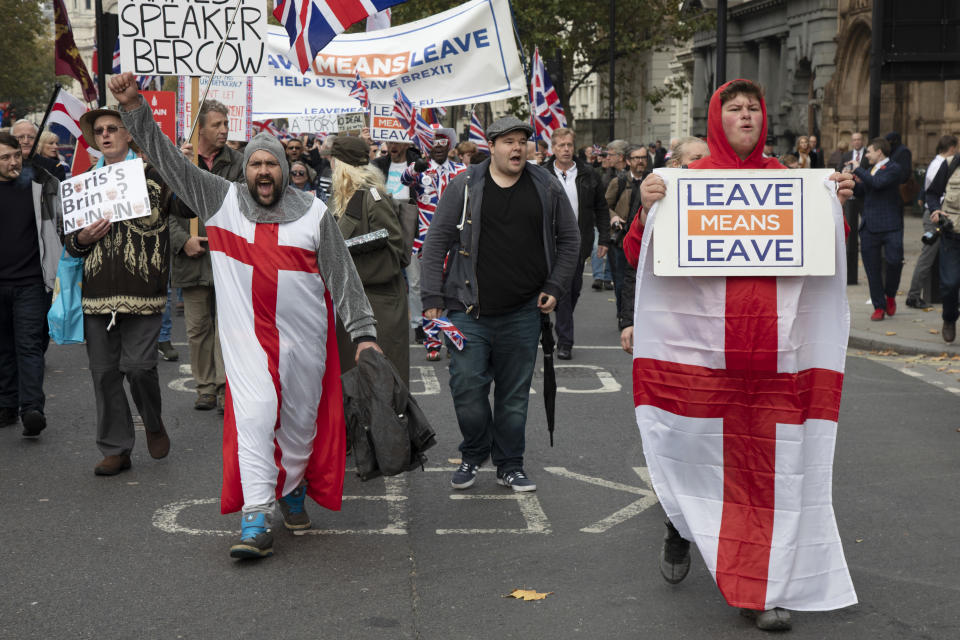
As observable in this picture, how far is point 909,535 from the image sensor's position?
576cm

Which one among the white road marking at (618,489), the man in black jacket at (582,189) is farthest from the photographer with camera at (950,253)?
the white road marking at (618,489)

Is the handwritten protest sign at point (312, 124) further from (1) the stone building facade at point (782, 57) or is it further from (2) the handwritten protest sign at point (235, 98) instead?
(1) the stone building facade at point (782, 57)

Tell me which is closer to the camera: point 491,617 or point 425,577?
point 491,617

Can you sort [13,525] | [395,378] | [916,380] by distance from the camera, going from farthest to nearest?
[916,380], [13,525], [395,378]

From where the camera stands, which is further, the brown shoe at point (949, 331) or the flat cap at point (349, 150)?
the brown shoe at point (949, 331)

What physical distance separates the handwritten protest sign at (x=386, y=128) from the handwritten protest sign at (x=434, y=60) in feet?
2.06

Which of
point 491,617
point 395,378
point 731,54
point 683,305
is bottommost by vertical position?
point 491,617

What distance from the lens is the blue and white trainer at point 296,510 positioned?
589 centimetres

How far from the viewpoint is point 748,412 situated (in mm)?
4773

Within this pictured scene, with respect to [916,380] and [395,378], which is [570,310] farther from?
[395,378]

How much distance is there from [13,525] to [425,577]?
2.13 metres

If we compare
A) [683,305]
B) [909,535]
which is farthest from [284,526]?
[909,535]

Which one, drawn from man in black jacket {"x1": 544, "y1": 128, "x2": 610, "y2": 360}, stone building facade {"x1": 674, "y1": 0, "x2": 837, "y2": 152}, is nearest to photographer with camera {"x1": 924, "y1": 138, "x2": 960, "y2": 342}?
man in black jacket {"x1": 544, "y1": 128, "x2": 610, "y2": 360}

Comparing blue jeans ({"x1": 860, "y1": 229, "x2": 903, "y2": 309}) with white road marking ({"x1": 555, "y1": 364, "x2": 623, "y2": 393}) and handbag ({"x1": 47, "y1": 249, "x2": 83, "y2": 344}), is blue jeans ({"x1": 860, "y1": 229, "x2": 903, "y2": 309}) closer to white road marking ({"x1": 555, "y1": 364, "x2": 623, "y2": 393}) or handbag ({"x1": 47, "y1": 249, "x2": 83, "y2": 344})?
white road marking ({"x1": 555, "y1": 364, "x2": 623, "y2": 393})
